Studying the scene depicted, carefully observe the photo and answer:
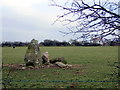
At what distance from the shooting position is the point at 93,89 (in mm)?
6555

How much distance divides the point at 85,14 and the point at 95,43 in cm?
50

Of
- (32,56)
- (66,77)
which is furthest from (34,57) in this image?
(66,77)

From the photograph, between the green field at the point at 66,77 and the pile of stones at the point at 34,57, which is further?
the pile of stones at the point at 34,57

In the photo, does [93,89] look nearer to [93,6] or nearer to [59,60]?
[93,6]

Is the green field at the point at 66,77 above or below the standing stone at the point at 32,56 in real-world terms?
below

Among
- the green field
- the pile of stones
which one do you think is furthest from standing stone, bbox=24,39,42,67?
the green field

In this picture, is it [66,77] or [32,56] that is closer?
[66,77]

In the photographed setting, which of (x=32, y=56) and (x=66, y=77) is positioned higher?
(x=32, y=56)

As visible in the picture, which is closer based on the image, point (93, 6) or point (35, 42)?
point (93, 6)

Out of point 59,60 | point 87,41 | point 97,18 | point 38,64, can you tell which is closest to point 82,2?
point 97,18

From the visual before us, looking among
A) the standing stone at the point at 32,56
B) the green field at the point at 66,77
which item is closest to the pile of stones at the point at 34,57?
the standing stone at the point at 32,56

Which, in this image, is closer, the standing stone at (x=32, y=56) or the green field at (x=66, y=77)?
the green field at (x=66, y=77)

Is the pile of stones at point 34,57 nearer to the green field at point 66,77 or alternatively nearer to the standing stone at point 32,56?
the standing stone at point 32,56

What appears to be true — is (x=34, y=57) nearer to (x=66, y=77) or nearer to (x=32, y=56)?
(x=32, y=56)
